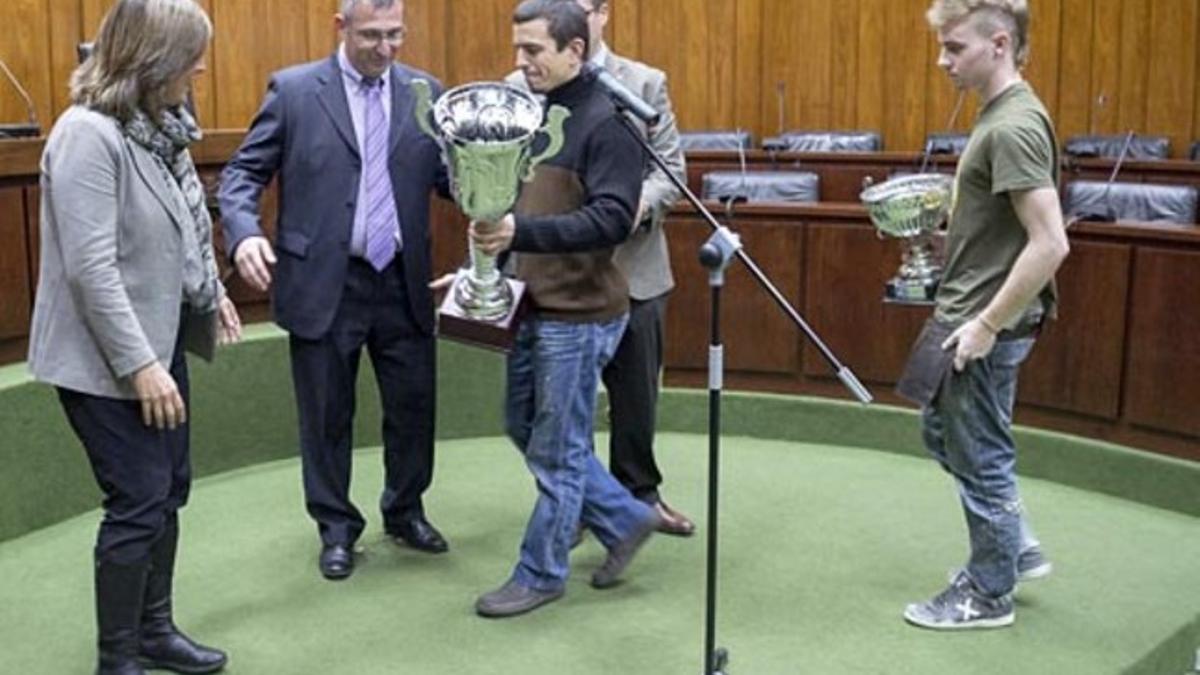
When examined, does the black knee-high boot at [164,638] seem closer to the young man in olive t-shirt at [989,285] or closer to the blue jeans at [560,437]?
the blue jeans at [560,437]

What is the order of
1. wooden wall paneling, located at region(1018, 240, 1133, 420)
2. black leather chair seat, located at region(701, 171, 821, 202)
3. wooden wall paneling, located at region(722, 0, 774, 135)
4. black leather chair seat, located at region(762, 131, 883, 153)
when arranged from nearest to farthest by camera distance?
1. wooden wall paneling, located at region(1018, 240, 1133, 420)
2. black leather chair seat, located at region(701, 171, 821, 202)
3. black leather chair seat, located at region(762, 131, 883, 153)
4. wooden wall paneling, located at region(722, 0, 774, 135)

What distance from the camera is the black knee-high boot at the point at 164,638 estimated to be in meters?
2.41

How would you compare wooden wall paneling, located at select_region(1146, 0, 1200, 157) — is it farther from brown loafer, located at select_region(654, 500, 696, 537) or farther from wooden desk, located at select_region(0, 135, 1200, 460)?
brown loafer, located at select_region(654, 500, 696, 537)

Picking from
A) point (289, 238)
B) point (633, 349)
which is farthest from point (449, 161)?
point (633, 349)

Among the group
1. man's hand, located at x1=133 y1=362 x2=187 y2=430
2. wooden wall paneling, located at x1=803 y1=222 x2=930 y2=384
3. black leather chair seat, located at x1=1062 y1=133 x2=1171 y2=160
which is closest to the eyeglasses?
man's hand, located at x1=133 y1=362 x2=187 y2=430

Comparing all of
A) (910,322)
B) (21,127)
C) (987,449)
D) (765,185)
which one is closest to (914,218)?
(987,449)

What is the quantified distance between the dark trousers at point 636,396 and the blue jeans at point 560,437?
0.41 meters

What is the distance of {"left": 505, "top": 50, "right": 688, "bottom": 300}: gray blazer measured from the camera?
3062 millimetres

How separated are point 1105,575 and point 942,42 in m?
1.31

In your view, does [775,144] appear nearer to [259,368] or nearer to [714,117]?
[714,117]

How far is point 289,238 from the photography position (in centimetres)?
285

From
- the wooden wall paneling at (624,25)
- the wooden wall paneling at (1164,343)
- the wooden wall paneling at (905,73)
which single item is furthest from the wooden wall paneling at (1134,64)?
the wooden wall paneling at (1164,343)

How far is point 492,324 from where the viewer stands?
252 centimetres

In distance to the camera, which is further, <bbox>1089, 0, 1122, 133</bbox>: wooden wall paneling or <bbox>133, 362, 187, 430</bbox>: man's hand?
<bbox>1089, 0, 1122, 133</bbox>: wooden wall paneling
